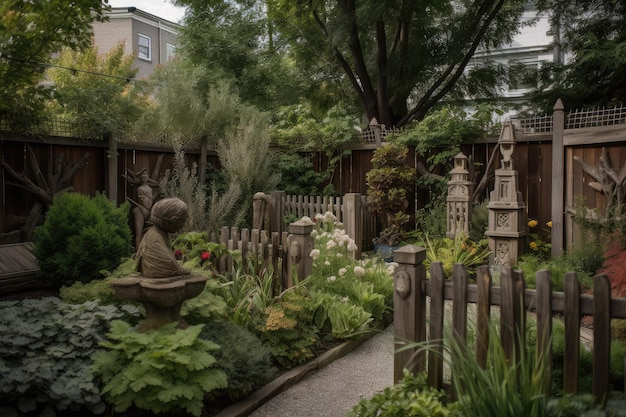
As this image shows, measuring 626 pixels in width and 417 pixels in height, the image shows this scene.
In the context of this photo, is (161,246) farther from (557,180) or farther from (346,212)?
(557,180)

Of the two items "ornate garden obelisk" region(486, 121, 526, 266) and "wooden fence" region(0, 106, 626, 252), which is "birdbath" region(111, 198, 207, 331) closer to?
"wooden fence" region(0, 106, 626, 252)

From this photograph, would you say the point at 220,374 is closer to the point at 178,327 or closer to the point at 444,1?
the point at 178,327

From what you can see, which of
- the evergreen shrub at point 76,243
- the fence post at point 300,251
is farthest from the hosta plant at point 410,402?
the evergreen shrub at point 76,243

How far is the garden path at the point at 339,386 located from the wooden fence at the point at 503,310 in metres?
0.61

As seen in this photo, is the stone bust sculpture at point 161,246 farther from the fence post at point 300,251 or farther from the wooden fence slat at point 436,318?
the wooden fence slat at point 436,318

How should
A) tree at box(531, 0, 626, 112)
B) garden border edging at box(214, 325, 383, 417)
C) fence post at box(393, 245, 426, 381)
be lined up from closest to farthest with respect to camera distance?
fence post at box(393, 245, 426, 381) → garden border edging at box(214, 325, 383, 417) → tree at box(531, 0, 626, 112)

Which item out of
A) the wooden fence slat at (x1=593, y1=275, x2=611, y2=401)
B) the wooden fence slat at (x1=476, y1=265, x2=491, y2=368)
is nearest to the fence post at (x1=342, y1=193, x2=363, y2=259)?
the wooden fence slat at (x1=476, y1=265, x2=491, y2=368)

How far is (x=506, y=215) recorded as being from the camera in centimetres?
805

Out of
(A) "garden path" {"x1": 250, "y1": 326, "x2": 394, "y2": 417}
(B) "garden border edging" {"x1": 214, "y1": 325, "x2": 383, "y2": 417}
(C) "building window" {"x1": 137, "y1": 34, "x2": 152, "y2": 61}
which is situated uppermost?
(C) "building window" {"x1": 137, "y1": 34, "x2": 152, "y2": 61}

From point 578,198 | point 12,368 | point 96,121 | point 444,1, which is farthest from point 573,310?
point 444,1

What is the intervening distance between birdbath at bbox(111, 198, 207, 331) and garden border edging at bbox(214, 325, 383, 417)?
70cm

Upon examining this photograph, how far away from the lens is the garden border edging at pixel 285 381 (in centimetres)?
384

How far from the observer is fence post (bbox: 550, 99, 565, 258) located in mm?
8320

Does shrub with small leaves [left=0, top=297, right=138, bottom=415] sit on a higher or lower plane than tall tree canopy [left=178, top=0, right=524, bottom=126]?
lower
